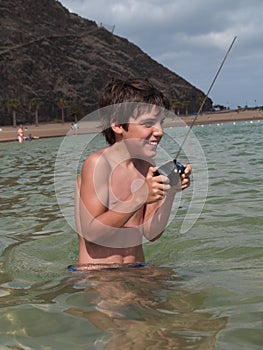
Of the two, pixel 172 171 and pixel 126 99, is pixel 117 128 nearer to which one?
pixel 126 99

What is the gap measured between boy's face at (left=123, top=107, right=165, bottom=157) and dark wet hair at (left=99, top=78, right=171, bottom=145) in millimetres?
56

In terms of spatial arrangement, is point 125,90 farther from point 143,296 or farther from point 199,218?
point 199,218

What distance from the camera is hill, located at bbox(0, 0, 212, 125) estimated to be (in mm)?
91875

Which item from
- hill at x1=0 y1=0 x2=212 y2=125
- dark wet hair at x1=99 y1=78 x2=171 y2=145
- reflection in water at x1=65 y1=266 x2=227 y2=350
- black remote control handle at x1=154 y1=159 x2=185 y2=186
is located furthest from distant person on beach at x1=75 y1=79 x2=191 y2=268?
hill at x1=0 y1=0 x2=212 y2=125

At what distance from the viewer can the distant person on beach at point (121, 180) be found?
3.66 metres

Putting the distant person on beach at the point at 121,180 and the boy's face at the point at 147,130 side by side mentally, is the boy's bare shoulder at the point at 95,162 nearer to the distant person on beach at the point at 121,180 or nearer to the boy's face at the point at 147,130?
the distant person on beach at the point at 121,180

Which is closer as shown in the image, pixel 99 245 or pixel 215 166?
pixel 99 245

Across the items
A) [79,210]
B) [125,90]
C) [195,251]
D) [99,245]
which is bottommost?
[195,251]

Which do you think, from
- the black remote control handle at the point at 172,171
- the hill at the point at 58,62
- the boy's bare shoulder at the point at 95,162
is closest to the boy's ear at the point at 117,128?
the boy's bare shoulder at the point at 95,162

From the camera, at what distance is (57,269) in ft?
15.5

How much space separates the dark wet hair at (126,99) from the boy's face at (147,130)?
6 cm

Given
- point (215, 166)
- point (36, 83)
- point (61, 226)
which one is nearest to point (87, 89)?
point (36, 83)

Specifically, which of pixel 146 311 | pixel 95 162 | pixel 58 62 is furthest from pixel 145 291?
pixel 58 62

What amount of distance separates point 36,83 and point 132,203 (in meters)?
95.9
